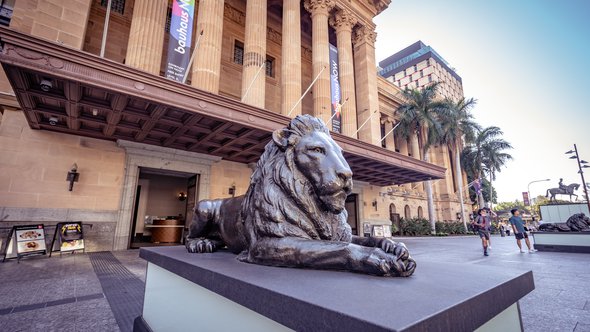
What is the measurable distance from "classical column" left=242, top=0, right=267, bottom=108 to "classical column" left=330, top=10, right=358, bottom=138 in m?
5.66

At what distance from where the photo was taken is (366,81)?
708 inches

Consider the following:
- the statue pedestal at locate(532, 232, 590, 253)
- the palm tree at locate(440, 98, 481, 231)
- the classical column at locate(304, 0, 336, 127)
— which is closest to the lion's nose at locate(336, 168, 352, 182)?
the classical column at locate(304, 0, 336, 127)

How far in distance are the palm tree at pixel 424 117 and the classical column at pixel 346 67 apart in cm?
1158

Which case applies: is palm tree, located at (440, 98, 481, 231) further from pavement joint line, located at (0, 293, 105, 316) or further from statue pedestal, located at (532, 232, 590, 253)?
pavement joint line, located at (0, 293, 105, 316)

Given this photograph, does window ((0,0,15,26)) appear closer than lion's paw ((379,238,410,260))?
No

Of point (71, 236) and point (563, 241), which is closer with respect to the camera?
point (71, 236)

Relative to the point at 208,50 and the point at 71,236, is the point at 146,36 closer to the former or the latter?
the point at 208,50

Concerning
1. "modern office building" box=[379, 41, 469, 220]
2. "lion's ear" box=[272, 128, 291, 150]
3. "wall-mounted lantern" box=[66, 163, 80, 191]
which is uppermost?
"modern office building" box=[379, 41, 469, 220]

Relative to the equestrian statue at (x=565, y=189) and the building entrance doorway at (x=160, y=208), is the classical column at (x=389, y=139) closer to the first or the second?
the equestrian statue at (x=565, y=189)

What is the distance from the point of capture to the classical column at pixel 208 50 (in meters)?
10.5

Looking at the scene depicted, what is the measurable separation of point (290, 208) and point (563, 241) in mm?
13294

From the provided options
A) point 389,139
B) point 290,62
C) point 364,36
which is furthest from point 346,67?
point 389,139

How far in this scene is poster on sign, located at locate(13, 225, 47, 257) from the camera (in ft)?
22.3

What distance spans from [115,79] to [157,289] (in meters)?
6.21
